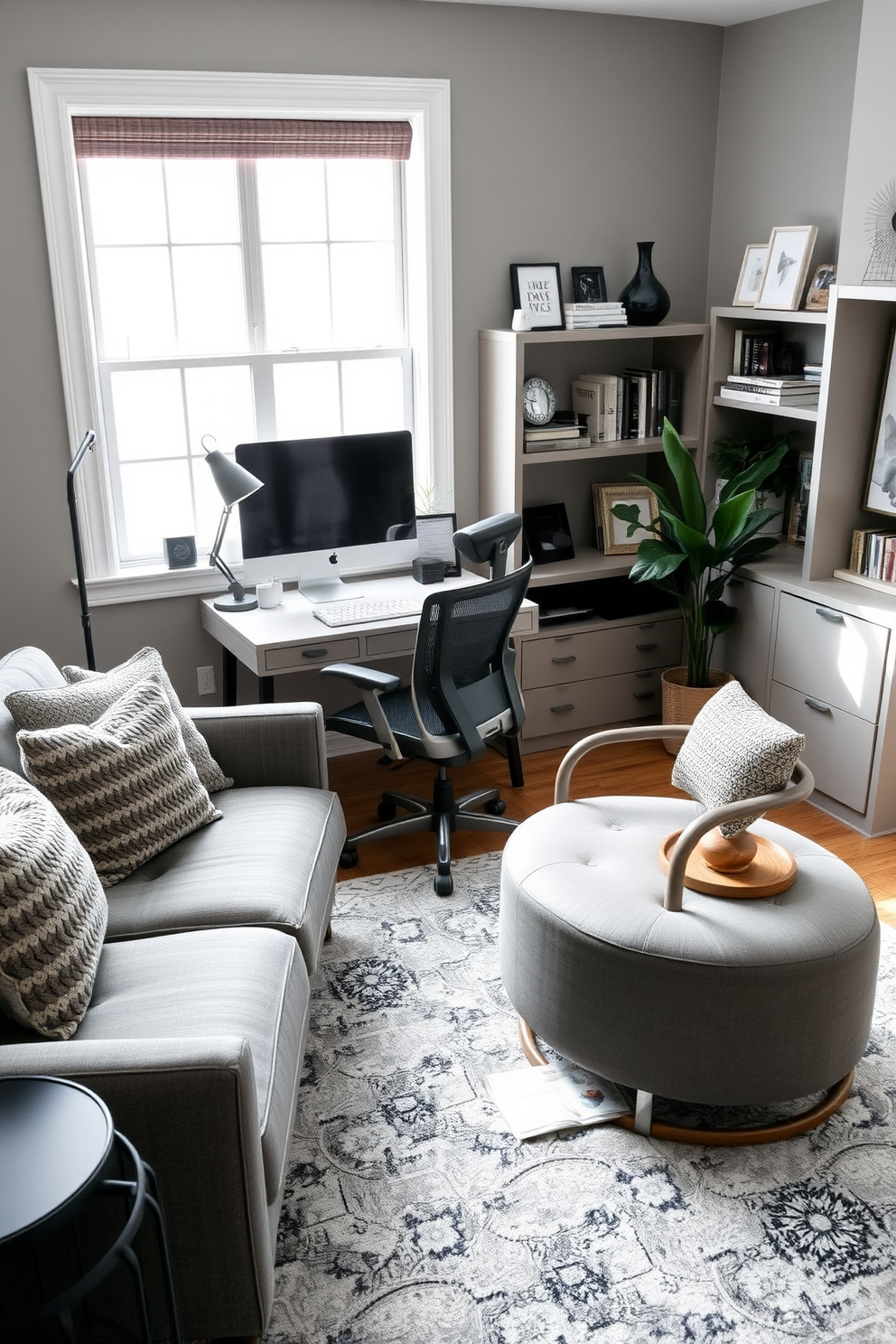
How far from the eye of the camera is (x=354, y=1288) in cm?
199

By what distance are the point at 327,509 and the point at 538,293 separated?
1.19 m

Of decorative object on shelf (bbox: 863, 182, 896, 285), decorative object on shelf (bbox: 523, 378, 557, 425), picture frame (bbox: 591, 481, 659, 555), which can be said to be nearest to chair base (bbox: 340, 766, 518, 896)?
picture frame (bbox: 591, 481, 659, 555)

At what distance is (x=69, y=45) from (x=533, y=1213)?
3.36 m

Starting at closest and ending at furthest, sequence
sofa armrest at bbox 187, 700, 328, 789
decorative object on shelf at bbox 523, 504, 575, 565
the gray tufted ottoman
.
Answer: the gray tufted ottoman < sofa armrest at bbox 187, 700, 328, 789 < decorative object on shelf at bbox 523, 504, 575, 565

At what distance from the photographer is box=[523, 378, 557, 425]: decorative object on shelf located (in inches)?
163

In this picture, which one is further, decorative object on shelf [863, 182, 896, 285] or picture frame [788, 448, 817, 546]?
picture frame [788, 448, 817, 546]

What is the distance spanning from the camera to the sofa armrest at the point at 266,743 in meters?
2.90

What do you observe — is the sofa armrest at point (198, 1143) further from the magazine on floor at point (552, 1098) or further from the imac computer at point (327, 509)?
the imac computer at point (327, 509)

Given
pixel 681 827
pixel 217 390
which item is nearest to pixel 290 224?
pixel 217 390

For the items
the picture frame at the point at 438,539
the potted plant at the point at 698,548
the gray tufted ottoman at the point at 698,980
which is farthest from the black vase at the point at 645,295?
the gray tufted ottoman at the point at 698,980

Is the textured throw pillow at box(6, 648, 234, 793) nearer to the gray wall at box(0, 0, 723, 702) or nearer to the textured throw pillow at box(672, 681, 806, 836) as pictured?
the gray wall at box(0, 0, 723, 702)

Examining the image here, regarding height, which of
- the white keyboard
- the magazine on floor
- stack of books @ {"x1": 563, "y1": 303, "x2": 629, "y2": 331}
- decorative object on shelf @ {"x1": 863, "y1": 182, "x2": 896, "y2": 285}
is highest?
decorative object on shelf @ {"x1": 863, "y1": 182, "x2": 896, "y2": 285}

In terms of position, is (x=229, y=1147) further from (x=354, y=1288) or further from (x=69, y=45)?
(x=69, y=45)

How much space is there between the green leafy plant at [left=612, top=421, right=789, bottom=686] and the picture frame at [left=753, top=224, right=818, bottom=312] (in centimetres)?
51
